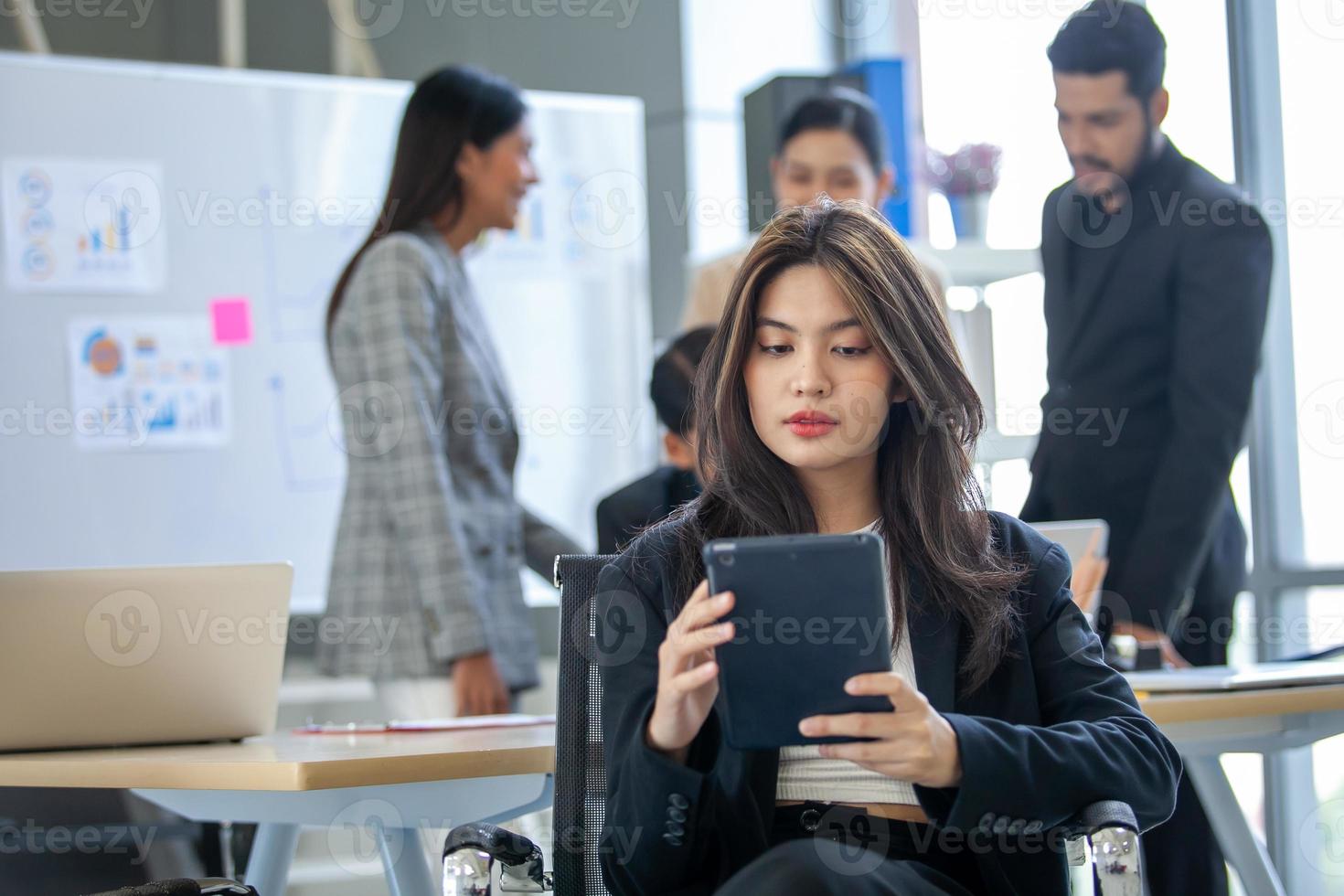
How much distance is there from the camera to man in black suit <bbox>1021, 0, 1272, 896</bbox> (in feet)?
8.68

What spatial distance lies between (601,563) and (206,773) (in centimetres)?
52

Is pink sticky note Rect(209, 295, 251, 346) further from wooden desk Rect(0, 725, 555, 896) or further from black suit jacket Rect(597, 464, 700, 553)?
wooden desk Rect(0, 725, 555, 896)

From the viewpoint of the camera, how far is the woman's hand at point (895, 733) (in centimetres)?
123

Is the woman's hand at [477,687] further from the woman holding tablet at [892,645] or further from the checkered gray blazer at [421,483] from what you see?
the woman holding tablet at [892,645]

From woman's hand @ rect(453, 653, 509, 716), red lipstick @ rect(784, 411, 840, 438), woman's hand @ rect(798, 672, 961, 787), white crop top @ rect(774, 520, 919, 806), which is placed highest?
red lipstick @ rect(784, 411, 840, 438)

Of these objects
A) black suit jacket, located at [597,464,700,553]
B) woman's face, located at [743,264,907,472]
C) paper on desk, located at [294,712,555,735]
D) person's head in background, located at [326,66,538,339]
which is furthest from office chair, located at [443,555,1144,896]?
person's head in background, located at [326,66,538,339]

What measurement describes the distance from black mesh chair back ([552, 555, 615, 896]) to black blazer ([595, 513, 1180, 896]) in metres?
0.03

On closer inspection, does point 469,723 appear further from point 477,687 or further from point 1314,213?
point 1314,213

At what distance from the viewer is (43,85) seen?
11.6 ft

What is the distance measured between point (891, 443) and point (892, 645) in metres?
0.26

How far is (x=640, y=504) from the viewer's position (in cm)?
259

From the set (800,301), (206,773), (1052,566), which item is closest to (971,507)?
(1052,566)

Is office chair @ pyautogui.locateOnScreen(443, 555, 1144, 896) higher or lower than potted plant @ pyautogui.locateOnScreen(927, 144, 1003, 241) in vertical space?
lower

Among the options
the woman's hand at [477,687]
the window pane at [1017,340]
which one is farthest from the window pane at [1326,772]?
the woman's hand at [477,687]
